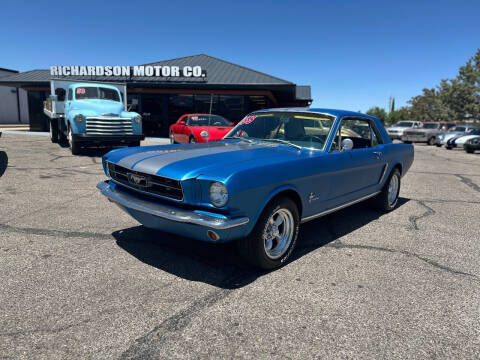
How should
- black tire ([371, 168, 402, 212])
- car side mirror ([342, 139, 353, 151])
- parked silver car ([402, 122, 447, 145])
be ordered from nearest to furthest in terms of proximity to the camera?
car side mirror ([342, 139, 353, 151]) < black tire ([371, 168, 402, 212]) < parked silver car ([402, 122, 447, 145])

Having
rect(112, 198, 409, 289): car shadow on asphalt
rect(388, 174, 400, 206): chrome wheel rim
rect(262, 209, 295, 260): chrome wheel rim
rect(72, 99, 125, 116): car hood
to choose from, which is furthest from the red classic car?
rect(262, 209, 295, 260): chrome wheel rim

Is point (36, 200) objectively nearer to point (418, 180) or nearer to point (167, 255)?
point (167, 255)

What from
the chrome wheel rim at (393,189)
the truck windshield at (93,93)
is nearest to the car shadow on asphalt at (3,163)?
the truck windshield at (93,93)

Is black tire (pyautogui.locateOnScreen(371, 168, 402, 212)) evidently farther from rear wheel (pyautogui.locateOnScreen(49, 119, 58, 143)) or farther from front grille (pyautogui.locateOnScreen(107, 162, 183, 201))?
rear wheel (pyautogui.locateOnScreen(49, 119, 58, 143))

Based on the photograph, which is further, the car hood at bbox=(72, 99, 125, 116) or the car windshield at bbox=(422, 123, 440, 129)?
the car windshield at bbox=(422, 123, 440, 129)

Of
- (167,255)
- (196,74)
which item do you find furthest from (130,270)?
(196,74)

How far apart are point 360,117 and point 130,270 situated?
147 inches

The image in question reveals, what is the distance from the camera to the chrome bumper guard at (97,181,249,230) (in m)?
2.72

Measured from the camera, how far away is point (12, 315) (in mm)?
2475

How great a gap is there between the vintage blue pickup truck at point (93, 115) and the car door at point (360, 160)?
27.2 ft

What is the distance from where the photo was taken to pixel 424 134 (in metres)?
24.9

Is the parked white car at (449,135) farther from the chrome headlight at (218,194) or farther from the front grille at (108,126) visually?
the chrome headlight at (218,194)

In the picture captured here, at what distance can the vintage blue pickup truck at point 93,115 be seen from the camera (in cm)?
1077

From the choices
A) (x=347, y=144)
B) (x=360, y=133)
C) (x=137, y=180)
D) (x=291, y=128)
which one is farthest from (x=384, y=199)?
(x=137, y=180)
